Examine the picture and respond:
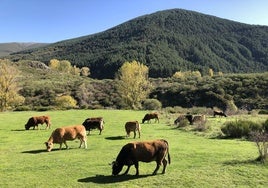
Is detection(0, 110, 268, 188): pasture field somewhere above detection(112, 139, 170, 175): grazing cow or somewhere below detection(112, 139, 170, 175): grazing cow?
below

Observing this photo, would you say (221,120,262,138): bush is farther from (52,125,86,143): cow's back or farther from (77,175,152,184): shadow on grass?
(77,175,152,184): shadow on grass

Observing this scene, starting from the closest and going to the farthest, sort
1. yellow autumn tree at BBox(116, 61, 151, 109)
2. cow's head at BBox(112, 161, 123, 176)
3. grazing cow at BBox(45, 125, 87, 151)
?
cow's head at BBox(112, 161, 123, 176) < grazing cow at BBox(45, 125, 87, 151) < yellow autumn tree at BBox(116, 61, 151, 109)

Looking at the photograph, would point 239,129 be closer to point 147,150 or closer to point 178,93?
point 147,150

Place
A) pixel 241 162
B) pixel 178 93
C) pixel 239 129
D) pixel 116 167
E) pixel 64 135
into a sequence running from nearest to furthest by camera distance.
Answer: pixel 116 167
pixel 241 162
pixel 64 135
pixel 239 129
pixel 178 93

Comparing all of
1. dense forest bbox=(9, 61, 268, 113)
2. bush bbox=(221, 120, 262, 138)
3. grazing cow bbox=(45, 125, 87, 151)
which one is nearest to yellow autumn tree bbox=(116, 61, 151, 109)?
dense forest bbox=(9, 61, 268, 113)

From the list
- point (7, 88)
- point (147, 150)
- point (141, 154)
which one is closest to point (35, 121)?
point (141, 154)

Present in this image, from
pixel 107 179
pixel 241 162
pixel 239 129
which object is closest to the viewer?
pixel 107 179

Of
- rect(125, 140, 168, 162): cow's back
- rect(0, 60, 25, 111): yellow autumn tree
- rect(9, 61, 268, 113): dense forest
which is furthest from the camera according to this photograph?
rect(9, 61, 268, 113): dense forest

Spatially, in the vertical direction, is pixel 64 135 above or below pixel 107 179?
A: above

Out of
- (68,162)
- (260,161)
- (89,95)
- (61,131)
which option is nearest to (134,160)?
(68,162)

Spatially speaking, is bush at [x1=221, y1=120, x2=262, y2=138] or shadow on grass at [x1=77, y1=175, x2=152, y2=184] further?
bush at [x1=221, y1=120, x2=262, y2=138]

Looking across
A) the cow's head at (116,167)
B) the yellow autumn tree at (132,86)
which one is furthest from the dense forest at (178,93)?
the cow's head at (116,167)

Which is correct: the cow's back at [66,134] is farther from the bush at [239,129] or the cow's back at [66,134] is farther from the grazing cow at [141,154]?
A: the bush at [239,129]

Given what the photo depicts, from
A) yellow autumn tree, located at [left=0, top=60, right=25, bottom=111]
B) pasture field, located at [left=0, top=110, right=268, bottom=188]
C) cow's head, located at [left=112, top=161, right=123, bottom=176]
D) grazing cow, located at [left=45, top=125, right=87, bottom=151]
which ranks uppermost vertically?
yellow autumn tree, located at [left=0, top=60, right=25, bottom=111]
